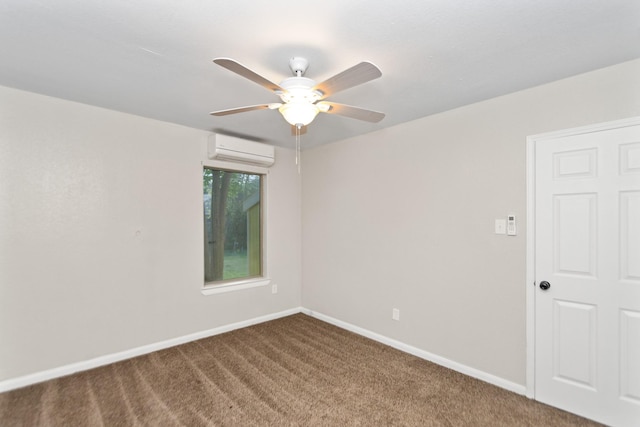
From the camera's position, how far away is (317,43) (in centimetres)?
176

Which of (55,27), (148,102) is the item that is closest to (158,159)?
(148,102)

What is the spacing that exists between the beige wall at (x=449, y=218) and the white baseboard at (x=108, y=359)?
133 centimetres

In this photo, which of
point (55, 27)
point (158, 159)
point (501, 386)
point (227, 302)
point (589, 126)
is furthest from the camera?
point (227, 302)

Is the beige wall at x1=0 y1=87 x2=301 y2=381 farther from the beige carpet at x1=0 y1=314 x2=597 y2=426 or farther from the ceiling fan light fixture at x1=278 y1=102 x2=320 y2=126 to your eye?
the ceiling fan light fixture at x1=278 y1=102 x2=320 y2=126

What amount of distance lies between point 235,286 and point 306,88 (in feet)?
9.10

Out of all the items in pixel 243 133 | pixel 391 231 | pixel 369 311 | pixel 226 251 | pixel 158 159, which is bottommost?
pixel 369 311

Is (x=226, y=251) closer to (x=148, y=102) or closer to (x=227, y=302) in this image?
(x=227, y=302)

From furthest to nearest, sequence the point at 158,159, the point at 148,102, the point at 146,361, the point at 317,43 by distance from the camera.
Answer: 1. the point at 158,159
2. the point at 146,361
3. the point at 148,102
4. the point at 317,43

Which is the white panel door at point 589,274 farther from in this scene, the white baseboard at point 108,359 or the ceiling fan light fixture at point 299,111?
the white baseboard at point 108,359

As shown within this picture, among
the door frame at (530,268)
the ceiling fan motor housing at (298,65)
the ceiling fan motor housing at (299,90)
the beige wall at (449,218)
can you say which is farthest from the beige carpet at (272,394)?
the ceiling fan motor housing at (298,65)

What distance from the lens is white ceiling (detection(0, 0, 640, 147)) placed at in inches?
58.6

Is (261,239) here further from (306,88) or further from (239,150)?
(306,88)

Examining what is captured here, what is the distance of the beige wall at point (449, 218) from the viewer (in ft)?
7.62

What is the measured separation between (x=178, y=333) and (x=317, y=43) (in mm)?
3183
